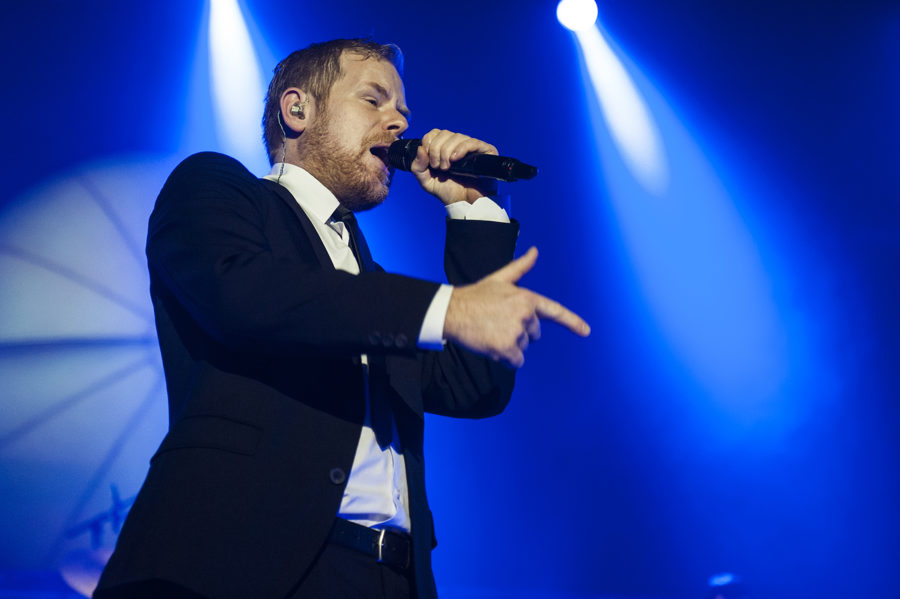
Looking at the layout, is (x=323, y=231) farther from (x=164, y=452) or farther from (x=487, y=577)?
(x=487, y=577)

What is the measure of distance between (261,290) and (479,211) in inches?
24.9

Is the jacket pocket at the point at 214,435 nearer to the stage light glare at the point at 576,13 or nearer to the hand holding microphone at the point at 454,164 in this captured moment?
the hand holding microphone at the point at 454,164

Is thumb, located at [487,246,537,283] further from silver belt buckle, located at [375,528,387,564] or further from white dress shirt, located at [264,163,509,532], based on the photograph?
silver belt buckle, located at [375,528,387,564]

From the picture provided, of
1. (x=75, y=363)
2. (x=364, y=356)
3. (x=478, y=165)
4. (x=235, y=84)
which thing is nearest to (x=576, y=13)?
(x=235, y=84)

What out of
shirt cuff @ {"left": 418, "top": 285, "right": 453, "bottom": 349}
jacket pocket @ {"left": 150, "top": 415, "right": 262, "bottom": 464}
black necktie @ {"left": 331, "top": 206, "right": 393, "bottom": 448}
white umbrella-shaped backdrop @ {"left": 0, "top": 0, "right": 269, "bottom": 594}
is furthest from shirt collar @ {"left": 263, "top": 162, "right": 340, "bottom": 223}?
white umbrella-shaped backdrop @ {"left": 0, "top": 0, "right": 269, "bottom": 594}

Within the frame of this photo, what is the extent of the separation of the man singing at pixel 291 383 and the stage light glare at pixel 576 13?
2.46 m

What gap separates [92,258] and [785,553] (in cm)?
330

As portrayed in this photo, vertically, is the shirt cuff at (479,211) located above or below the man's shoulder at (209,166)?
Result: above

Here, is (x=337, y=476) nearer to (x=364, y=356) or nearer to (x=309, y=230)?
(x=364, y=356)

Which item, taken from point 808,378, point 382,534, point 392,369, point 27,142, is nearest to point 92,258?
point 27,142

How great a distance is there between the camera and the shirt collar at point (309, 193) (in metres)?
1.56

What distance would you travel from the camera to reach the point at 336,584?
1.07m

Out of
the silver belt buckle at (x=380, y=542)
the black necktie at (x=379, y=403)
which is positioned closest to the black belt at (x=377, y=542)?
the silver belt buckle at (x=380, y=542)

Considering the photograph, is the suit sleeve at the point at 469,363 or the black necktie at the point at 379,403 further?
the suit sleeve at the point at 469,363
